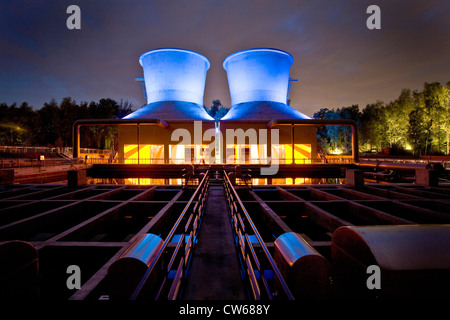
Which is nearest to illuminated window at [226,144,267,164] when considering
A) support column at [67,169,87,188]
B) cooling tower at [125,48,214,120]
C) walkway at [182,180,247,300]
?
cooling tower at [125,48,214,120]

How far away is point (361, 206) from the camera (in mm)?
7199

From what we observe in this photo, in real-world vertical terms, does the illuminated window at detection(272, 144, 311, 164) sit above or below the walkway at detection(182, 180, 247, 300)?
above

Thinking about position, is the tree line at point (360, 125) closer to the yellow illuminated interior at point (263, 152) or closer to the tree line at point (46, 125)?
the tree line at point (46, 125)

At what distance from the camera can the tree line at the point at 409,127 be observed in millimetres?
33312

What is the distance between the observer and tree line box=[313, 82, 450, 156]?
109ft

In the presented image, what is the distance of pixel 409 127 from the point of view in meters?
38.1

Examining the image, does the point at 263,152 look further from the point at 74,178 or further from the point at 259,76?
the point at 74,178

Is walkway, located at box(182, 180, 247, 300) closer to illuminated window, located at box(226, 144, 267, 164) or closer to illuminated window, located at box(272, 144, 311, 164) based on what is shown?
illuminated window, located at box(226, 144, 267, 164)

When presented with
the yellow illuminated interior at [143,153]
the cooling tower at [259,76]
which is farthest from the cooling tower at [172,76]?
the yellow illuminated interior at [143,153]

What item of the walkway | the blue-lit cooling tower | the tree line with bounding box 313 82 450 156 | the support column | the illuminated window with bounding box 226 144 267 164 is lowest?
the walkway

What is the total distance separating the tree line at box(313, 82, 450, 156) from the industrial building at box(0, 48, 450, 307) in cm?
2839

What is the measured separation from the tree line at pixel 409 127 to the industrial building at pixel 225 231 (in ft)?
93.1

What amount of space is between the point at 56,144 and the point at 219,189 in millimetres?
55961

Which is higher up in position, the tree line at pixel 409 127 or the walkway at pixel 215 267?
the tree line at pixel 409 127
